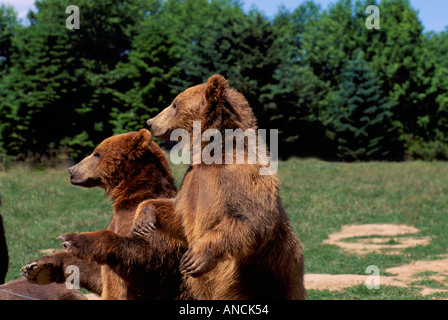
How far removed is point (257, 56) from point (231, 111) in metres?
35.4

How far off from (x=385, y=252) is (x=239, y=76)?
25.5 m

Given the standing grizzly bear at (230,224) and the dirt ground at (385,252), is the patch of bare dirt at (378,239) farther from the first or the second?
the standing grizzly bear at (230,224)

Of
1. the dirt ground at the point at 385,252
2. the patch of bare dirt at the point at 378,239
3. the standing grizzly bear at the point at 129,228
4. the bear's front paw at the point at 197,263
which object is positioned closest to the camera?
the bear's front paw at the point at 197,263

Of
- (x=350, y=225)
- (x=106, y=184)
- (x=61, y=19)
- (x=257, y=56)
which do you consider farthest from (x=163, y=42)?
(x=106, y=184)

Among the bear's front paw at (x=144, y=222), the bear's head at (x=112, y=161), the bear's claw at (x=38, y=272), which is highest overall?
the bear's head at (x=112, y=161)

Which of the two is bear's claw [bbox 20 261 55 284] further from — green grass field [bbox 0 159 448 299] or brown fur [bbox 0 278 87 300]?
green grass field [bbox 0 159 448 299]

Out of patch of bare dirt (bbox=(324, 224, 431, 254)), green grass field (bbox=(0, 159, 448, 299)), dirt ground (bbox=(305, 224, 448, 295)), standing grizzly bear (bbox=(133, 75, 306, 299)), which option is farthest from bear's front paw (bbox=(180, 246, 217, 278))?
patch of bare dirt (bbox=(324, 224, 431, 254))

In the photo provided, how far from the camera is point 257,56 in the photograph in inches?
1502

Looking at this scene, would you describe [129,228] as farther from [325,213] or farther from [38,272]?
[325,213]

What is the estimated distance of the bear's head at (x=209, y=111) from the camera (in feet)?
11.1

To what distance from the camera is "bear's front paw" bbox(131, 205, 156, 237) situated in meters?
3.21

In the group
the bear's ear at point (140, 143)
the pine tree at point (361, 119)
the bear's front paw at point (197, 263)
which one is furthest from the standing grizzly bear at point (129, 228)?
the pine tree at point (361, 119)

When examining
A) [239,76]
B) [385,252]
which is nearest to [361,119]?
[239,76]

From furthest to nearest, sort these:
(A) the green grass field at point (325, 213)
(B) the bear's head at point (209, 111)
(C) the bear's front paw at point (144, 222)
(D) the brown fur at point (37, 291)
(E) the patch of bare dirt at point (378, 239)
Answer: (E) the patch of bare dirt at point (378, 239) → (A) the green grass field at point (325, 213) → (D) the brown fur at point (37, 291) → (B) the bear's head at point (209, 111) → (C) the bear's front paw at point (144, 222)
